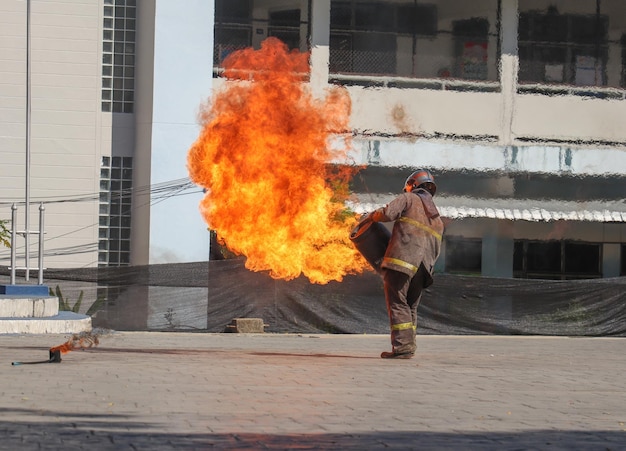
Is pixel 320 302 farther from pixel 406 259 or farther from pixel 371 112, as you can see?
pixel 406 259

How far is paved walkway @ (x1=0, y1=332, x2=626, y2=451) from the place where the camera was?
6.40 m

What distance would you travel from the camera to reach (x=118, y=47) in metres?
25.3

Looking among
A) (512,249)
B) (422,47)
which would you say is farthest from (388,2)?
(512,249)

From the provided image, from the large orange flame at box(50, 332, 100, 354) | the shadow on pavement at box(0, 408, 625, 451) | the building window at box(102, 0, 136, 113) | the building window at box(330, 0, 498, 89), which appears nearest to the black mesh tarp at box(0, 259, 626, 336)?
the building window at box(102, 0, 136, 113)

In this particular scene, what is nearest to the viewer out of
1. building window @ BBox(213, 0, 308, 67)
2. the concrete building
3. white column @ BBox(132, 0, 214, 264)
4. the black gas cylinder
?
the black gas cylinder

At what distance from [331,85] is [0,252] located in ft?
25.2

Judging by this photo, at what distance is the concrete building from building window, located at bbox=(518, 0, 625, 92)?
4cm

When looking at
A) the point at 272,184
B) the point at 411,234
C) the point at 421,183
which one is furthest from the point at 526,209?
the point at 411,234

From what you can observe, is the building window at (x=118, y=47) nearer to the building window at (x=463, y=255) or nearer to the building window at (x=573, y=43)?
the building window at (x=463, y=255)

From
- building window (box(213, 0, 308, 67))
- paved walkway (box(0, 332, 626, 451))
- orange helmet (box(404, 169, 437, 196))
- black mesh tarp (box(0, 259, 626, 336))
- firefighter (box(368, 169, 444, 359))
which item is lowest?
black mesh tarp (box(0, 259, 626, 336))

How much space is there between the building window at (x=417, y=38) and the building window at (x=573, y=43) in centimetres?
104

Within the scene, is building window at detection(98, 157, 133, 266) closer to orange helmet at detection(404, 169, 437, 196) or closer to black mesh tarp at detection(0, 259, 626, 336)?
black mesh tarp at detection(0, 259, 626, 336)

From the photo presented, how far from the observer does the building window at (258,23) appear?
86.3 feet

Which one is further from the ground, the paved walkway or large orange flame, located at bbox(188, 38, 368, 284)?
large orange flame, located at bbox(188, 38, 368, 284)
